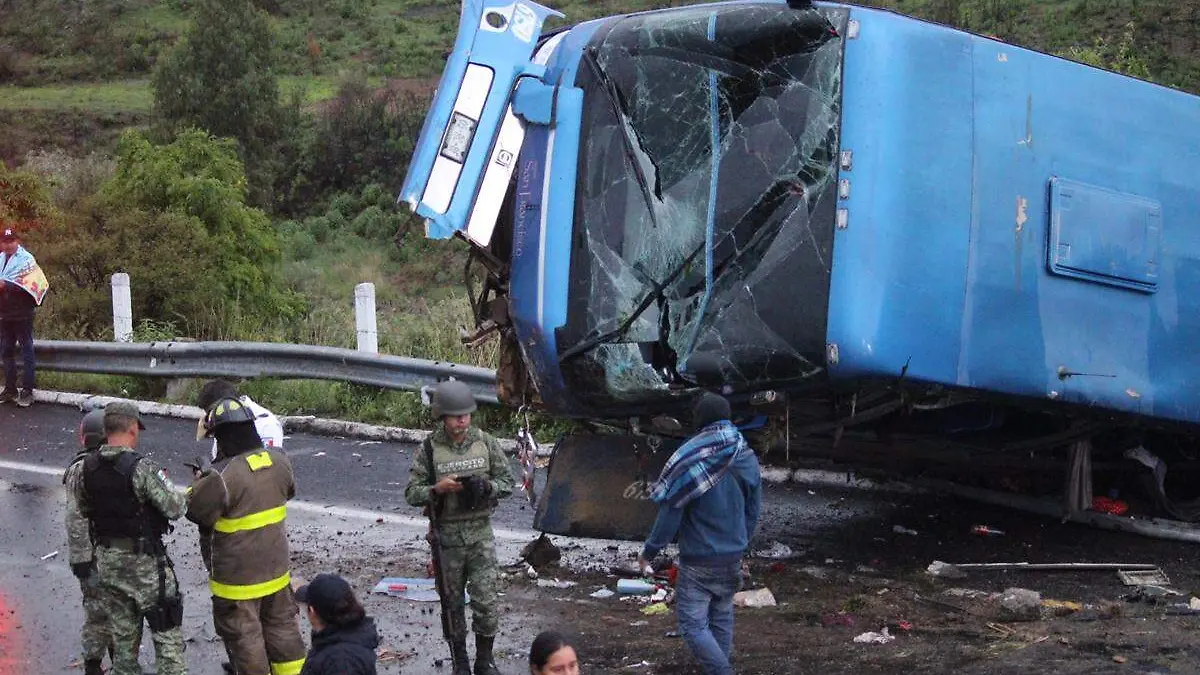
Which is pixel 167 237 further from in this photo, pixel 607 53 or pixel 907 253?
pixel 907 253

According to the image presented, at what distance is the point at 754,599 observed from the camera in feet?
23.7

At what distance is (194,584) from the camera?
7887 millimetres

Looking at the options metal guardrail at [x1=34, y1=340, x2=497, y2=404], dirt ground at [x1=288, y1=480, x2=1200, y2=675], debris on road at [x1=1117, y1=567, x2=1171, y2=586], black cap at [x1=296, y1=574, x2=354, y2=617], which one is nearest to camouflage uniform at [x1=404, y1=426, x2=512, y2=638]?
dirt ground at [x1=288, y1=480, x2=1200, y2=675]

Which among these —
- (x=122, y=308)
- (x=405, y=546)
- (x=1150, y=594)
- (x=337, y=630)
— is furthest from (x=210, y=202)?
(x=337, y=630)

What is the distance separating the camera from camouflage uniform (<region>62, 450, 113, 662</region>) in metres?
6.01

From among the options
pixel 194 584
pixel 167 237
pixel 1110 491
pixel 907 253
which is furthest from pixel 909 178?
pixel 167 237

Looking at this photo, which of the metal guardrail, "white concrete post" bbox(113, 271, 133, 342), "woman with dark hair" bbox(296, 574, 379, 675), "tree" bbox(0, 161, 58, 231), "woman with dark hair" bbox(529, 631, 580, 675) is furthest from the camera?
"tree" bbox(0, 161, 58, 231)

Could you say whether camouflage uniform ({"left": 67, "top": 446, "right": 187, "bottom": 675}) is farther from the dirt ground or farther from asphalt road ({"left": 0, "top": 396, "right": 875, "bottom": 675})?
the dirt ground

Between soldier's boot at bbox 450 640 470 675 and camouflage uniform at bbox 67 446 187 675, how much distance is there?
1.11 meters

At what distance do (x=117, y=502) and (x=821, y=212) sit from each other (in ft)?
10.5

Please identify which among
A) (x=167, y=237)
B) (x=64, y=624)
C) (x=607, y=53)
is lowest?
(x=64, y=624)

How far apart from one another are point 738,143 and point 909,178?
0.82 metres

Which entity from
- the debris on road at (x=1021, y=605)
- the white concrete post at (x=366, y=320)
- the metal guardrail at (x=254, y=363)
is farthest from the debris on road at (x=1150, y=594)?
the white concrete post at (x=366, y=320)

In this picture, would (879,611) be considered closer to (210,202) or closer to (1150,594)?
(1150,594)
